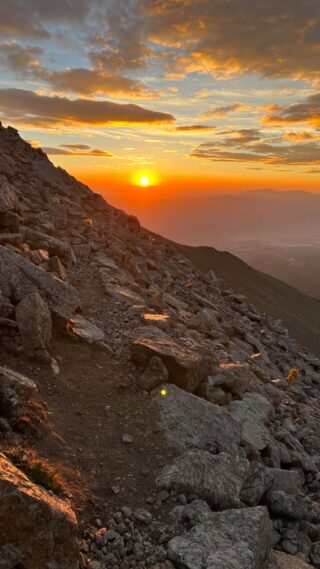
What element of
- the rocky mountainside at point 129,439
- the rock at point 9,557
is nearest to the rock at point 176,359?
the rocky mountainside at point 129,439

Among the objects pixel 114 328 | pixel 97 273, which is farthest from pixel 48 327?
pixel 97 273

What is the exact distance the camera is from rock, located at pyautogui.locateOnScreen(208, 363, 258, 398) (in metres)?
17.8

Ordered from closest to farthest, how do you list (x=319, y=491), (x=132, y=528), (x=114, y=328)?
1. (x=132, y=528)
2. (x=319, y=491)
3. (x=114, y=328)

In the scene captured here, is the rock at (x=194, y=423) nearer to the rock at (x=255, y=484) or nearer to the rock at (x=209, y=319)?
the rock at (x=255, y=484)

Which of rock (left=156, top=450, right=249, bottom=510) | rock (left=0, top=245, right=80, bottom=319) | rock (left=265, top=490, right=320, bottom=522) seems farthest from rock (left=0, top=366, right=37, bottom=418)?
rock (left=265, top=490, right=320, bottom=522)

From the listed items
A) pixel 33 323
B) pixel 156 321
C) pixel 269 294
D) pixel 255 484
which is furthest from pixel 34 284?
pixel 269 294

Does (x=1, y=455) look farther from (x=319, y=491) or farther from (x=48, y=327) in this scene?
(x=319, y=491)

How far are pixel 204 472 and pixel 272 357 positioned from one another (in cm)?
2631

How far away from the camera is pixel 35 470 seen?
885 cm

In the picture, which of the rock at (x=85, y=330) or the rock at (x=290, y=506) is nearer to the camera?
the rock at (x=290, y=506)

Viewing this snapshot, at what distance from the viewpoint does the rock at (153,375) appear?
15.4m

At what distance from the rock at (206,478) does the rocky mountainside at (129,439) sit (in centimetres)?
4

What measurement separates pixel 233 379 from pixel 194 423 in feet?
15.6

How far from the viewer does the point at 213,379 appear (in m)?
17.6
